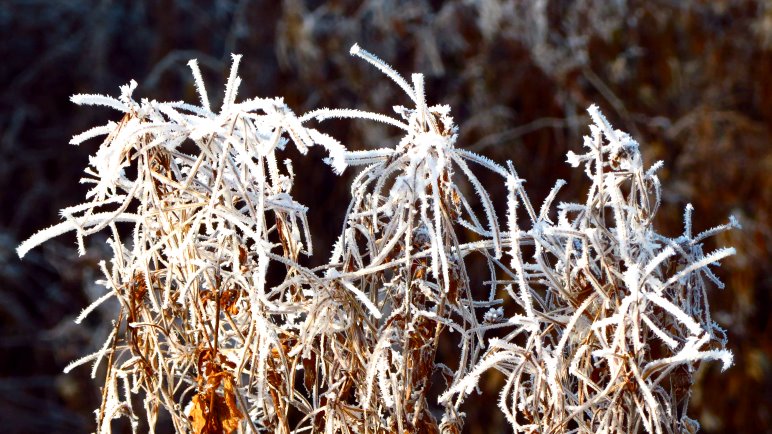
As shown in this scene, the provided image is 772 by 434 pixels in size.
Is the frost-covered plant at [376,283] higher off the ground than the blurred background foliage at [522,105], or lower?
lower

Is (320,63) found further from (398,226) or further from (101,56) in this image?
(398,226)

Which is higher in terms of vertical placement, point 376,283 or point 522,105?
point 522,105

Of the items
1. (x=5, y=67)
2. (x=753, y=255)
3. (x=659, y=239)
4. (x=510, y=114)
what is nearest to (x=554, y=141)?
(x=510, y=114)

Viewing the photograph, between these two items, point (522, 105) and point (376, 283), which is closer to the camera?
point (376, 283)

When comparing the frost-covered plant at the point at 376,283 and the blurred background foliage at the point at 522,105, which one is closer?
the frost-covered plant at the point at 376,283
